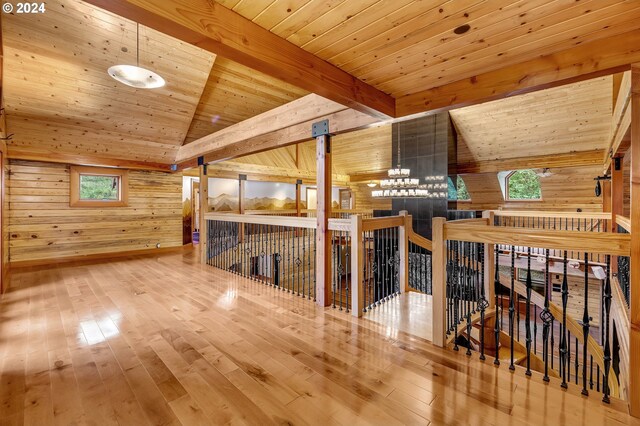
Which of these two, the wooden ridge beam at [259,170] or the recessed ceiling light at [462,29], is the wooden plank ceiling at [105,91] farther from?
the recessed ceiling light at [462,29]

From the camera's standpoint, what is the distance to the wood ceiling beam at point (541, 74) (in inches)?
72.6

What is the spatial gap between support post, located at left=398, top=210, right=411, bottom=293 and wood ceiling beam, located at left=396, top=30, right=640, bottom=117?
153 centimetres

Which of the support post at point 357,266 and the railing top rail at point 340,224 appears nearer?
the support post at point 357,266

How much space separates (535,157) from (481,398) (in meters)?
7.44

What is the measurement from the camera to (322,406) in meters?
1.74

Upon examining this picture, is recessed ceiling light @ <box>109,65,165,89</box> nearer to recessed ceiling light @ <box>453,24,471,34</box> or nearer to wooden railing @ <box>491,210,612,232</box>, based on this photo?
recessed ceiling light @ <box>453,24,471,34</box>

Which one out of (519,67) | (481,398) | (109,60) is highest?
(109,60)

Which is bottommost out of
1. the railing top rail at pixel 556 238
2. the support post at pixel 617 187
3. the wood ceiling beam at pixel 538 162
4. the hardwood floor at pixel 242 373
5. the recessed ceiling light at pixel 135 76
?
the hardwood floor at pixel 242 373

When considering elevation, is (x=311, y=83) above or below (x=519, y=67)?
below

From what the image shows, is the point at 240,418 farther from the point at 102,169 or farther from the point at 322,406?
the point at 102,169

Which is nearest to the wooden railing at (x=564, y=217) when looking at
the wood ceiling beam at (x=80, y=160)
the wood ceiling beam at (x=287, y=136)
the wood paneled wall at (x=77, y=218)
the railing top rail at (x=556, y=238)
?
the railing top rail at (x=556, y=238)

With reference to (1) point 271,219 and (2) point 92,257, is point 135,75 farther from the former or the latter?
(2) point 92,257

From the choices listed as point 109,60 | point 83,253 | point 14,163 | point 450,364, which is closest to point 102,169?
point 14,163

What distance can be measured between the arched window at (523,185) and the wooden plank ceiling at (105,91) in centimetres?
741
